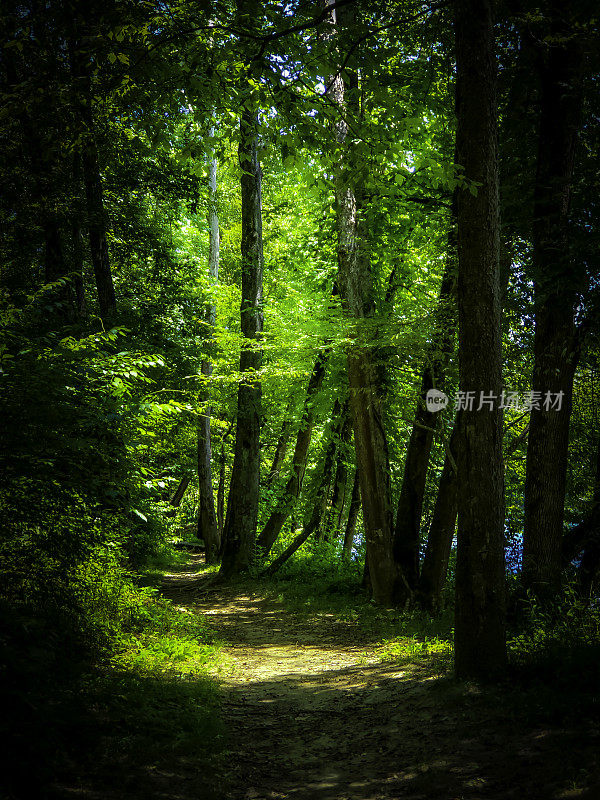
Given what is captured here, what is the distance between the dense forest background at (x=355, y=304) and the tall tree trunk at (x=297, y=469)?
31 centimetres

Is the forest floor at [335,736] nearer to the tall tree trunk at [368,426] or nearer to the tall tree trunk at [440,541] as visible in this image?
the tall tree trunk at [440,541]

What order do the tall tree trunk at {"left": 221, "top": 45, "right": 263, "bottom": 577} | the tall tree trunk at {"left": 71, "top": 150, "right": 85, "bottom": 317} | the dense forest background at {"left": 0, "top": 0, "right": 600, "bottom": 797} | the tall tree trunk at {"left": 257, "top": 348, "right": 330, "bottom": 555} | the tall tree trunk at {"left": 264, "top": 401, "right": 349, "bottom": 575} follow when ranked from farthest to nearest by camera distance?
the tall tree trunk at {"left": 221, "top": 45, "right": 263, "bottom": 577} < the tall tree trunk at {"left": 264, "top": 401, "right": 349, "bottom": 575} < the tall tree trunk at {"left": 257, "top": 348, "right": 330, "bottom": 555} < the tall tree trunk at {"left": 71, "top": 150, "right": 85, "bottom": 317} < the dense forest background at {"left": 0, "top": 0, "right": 600, "bottom": 797}

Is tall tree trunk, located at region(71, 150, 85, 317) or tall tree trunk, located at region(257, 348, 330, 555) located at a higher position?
tall tree trunk, located at region(71, 150, 85, 317)

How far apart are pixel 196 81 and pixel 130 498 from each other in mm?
4174

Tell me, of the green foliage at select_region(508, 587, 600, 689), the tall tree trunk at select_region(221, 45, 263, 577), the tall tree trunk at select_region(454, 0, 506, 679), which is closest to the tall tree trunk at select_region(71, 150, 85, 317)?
the tall tree trunk at select_region(221, 45, 263, 577)

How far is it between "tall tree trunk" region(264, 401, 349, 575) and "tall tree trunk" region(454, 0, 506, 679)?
26.4 ft

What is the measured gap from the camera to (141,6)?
4973 mm

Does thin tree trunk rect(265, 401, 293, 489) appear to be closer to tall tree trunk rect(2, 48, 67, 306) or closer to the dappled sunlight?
tall tree trunk rect(2, 48, 67, 306)

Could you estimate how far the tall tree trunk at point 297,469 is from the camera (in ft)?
42.9

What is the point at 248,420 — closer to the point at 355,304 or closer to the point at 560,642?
the point at 355,304

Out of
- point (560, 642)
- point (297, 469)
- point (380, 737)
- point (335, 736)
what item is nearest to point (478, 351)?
point (560, 642)

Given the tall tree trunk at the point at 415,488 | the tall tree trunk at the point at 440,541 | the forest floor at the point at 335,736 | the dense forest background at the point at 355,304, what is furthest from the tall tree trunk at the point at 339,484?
the forest floor at the point at 335,736

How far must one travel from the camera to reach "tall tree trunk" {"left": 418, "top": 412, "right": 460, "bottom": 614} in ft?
Answer: 29.4

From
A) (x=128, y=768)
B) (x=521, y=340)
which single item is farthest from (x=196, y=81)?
(x=521, y=340)
